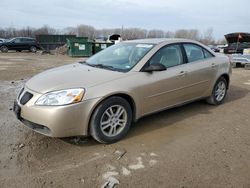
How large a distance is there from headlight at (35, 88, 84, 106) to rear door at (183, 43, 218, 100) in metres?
2.29

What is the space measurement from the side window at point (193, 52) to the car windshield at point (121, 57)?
3.00 ft

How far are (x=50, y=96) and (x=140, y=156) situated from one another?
1445mm

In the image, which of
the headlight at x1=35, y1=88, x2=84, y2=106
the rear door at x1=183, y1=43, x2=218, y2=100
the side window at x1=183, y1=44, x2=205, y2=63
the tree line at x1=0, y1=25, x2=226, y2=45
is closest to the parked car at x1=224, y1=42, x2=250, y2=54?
the rear door at x1=183, y1=43, x2=218, y2=100

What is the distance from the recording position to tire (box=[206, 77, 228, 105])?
5.93 metres

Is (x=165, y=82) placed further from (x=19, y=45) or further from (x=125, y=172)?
(x=19, y=45)

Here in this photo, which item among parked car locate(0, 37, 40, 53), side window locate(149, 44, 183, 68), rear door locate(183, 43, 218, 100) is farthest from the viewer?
parked car locate(0, 37, 40, 53)

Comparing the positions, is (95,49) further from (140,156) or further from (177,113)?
(140,156)

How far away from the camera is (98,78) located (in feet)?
12.9

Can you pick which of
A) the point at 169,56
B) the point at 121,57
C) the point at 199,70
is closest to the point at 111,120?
the point at 121,57

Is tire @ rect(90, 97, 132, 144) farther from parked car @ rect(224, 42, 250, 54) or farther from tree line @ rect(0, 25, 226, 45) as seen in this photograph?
tree line @ rect(0, 25, 226, 45)

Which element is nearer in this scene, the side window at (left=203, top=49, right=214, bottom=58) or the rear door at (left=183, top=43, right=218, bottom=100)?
the rear door at (left=183, top=43, right=218, bottom=100)

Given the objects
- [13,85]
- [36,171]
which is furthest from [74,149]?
[13,85]

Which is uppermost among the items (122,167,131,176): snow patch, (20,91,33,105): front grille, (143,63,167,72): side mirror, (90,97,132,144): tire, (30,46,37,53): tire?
(143,63,167,72): side mirror

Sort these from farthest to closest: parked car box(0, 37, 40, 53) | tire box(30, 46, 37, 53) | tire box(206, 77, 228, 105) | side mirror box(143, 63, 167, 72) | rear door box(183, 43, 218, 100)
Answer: tire box(30, 46, 37, 53) < parked car box(0, 37, 40, 53) < tire box(206, 77, 228, 105) < rear door box(183, 43, 218, 100) < side mirror box(143, 63, 167, 72)
